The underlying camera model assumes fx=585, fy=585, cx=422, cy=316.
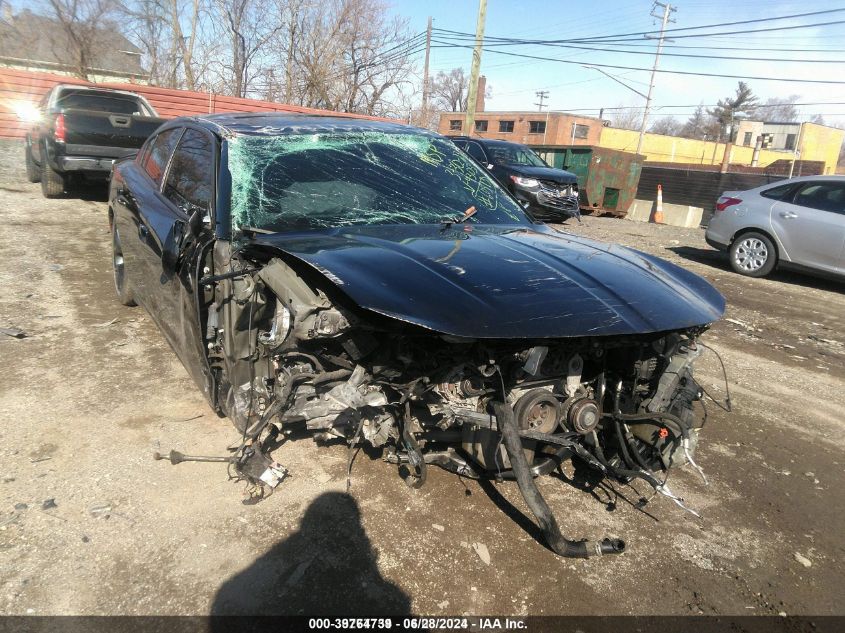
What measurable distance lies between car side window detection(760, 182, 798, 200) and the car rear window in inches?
415

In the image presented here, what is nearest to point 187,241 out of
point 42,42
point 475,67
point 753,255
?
point 753,255

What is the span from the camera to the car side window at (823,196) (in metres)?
7.80

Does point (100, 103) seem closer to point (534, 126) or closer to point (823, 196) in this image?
point (823, 196)

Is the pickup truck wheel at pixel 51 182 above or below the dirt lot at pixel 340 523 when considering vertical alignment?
above

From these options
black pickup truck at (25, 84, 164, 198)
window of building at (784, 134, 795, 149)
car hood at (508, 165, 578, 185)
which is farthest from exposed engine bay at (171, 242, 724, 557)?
window of building at (784, 134, 795, 149)

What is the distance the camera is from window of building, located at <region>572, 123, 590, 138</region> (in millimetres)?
51737

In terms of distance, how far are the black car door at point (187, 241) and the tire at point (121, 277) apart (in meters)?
1.38

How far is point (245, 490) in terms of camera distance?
2.84 meters

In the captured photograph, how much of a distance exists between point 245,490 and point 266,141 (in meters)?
1.87

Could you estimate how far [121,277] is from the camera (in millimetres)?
5129

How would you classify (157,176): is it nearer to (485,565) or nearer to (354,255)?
(354,255)

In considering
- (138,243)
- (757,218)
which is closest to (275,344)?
(138,243)

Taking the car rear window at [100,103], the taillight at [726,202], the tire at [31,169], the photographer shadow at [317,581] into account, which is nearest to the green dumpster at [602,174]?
the taillight at [726,202]

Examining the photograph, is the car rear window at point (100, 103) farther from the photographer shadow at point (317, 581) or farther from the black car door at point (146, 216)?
the photographer shadow at point (317, 581)
